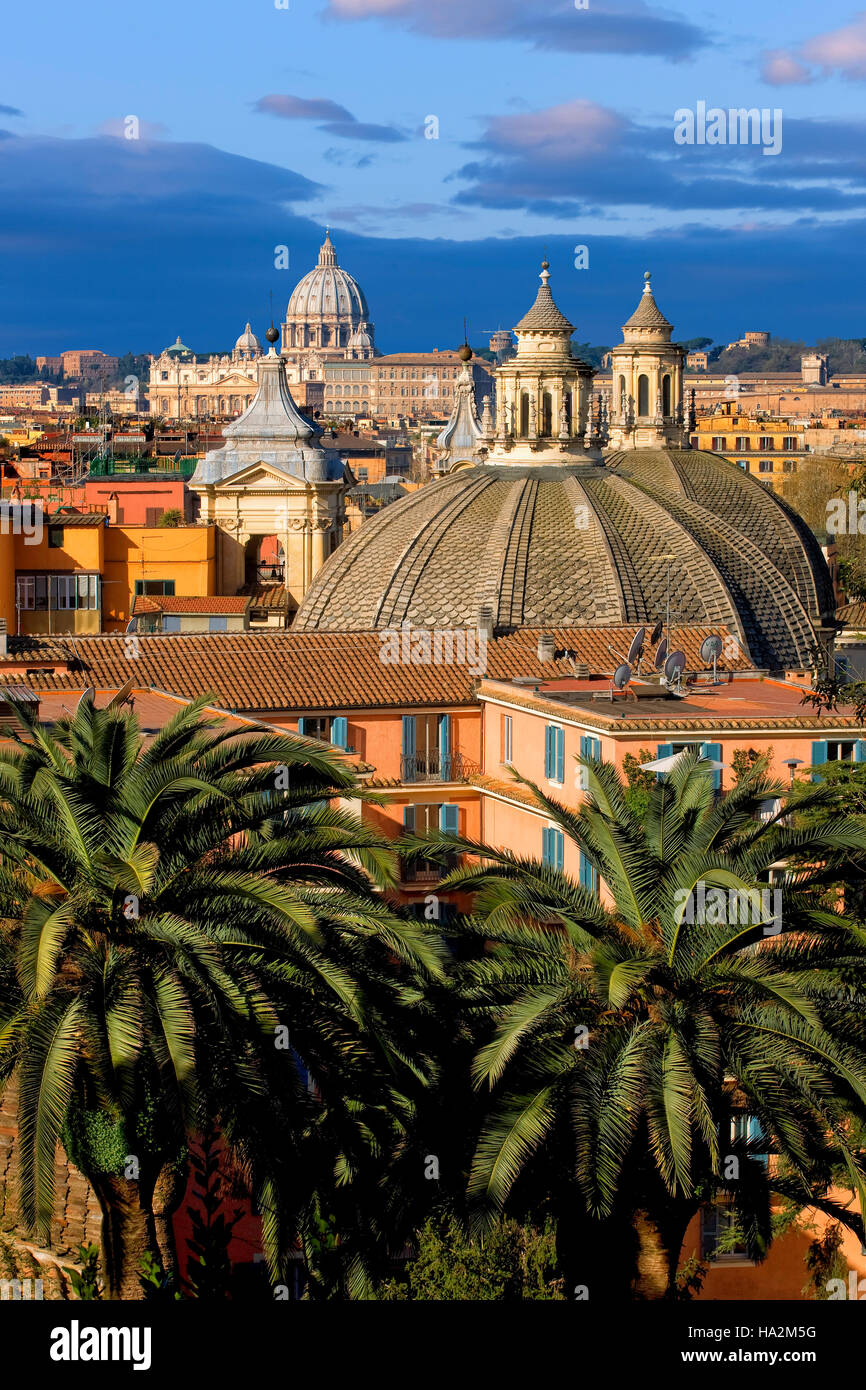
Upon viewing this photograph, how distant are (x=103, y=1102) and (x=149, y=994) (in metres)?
0.57

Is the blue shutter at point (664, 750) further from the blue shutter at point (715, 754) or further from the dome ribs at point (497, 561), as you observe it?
the dome ribs at point (497, 561)

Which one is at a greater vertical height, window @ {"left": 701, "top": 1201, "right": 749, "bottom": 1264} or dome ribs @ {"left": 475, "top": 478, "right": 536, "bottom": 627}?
dome ribs @ {"left": 475, "top": 478, "right": 536, "bottom": 627}

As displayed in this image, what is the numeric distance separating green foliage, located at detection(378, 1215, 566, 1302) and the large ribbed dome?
14.4m

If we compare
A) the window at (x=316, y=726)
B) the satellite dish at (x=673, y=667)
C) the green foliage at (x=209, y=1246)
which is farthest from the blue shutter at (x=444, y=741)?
the green foliage at (x=209, y=1246)

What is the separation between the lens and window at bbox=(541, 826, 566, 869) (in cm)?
2147

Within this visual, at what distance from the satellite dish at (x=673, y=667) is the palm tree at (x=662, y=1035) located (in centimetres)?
933

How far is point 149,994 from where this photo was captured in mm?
12422

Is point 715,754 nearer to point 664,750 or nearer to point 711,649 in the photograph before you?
point 664,750

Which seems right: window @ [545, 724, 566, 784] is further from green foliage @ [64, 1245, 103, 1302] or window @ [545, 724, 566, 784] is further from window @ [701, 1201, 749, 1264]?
green foliage @ [64, 1245, 103, 1302]

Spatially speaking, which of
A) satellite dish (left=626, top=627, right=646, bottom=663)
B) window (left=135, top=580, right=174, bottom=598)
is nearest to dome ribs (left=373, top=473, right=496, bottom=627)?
satellite dish (left=626, top=627, right=646, bottom=663)

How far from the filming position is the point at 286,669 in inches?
973

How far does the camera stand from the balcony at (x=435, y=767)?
23984mm

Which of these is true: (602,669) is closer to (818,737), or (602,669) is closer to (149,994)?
(818,737)

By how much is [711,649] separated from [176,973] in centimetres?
1432
